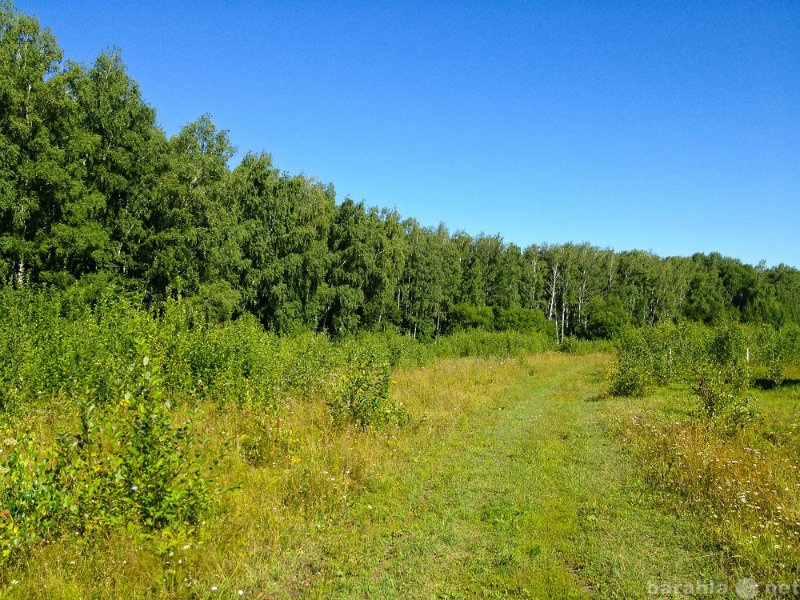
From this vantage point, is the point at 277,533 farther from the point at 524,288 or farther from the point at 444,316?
the point at 524,288

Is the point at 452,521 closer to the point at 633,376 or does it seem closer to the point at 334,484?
the point at 334,484

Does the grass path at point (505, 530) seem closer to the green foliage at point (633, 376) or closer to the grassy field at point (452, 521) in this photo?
the grassy field at point (452, 521)

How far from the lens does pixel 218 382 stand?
9.45 metres

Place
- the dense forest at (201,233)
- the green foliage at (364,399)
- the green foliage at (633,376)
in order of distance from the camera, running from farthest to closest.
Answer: the dense forest at (201,233)
the green foliage at (633,376)
the green foliage at (364,399)

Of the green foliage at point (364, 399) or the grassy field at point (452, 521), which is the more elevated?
the green foliage at point (364, 399)

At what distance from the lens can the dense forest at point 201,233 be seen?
2312cm

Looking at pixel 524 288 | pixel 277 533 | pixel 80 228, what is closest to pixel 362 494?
pixel 277 533

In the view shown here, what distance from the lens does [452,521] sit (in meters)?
5.98

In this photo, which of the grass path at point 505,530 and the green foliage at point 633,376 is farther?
the green foliage at point 633,376

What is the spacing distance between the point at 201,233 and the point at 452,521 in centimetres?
2791

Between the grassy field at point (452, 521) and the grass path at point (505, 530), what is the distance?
3 centimetres

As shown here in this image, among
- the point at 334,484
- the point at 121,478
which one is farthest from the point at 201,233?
the point at 121,478

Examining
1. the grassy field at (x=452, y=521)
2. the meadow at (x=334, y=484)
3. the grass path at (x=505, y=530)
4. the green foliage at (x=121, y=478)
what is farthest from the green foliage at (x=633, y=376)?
the green foliage at (x=121, y=478)

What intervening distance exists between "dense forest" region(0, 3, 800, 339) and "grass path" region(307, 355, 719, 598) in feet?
38.7
